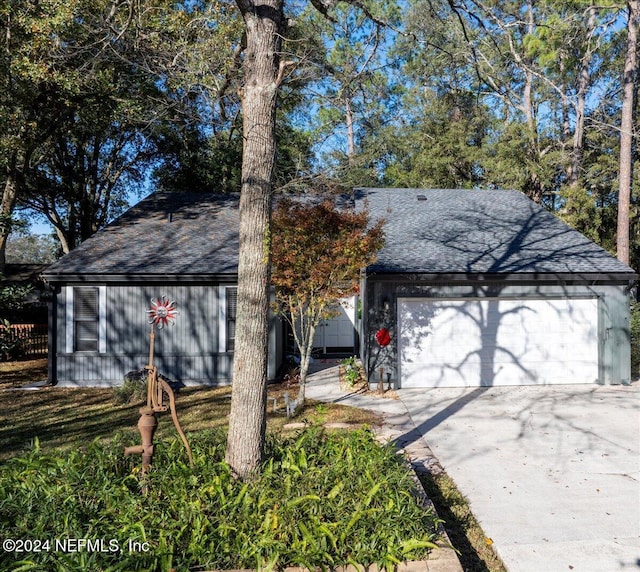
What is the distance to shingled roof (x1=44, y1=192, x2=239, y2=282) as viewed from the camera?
400 inches

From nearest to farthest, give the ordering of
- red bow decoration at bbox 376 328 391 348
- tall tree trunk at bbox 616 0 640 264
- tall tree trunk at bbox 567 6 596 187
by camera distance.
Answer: red bow decoration at bbox 376 328 391 348 → tall tree trunk at bbox 616 0 640 264 → tall tree trunk at bbox 567 6 596 187

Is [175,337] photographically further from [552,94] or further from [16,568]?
[552,94]

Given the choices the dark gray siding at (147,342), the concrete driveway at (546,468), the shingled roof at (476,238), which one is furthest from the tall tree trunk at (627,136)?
the dark gray siding at (147,342)

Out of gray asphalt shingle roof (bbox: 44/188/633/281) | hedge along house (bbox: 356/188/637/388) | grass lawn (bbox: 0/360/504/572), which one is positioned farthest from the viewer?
gray asphalt shingle roof (bbox: 44/188/633/281)

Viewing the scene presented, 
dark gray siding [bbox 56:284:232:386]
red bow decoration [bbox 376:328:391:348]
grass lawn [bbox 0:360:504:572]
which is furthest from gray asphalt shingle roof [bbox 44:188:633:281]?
grass lawn [bbox 0:360:504:572]

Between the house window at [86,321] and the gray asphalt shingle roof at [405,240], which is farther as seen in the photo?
the house window at [86,321]

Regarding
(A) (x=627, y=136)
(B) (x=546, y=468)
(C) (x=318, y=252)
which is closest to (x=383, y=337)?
(C) (x=318, y=252)

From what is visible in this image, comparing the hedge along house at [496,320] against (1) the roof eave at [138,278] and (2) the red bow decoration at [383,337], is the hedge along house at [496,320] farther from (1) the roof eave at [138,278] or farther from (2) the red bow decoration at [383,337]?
(1) the roof eave at [138,278]

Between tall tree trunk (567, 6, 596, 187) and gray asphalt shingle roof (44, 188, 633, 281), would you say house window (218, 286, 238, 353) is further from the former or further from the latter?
tall tree trunk (567, 6, 596, 187)

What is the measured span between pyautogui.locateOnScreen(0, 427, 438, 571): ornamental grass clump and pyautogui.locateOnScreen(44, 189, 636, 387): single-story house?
5.88m

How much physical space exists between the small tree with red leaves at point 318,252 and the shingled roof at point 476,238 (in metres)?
1.61

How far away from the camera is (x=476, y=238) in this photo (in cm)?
1149

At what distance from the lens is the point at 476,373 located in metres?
9.84

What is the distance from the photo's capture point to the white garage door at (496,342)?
983 cm
